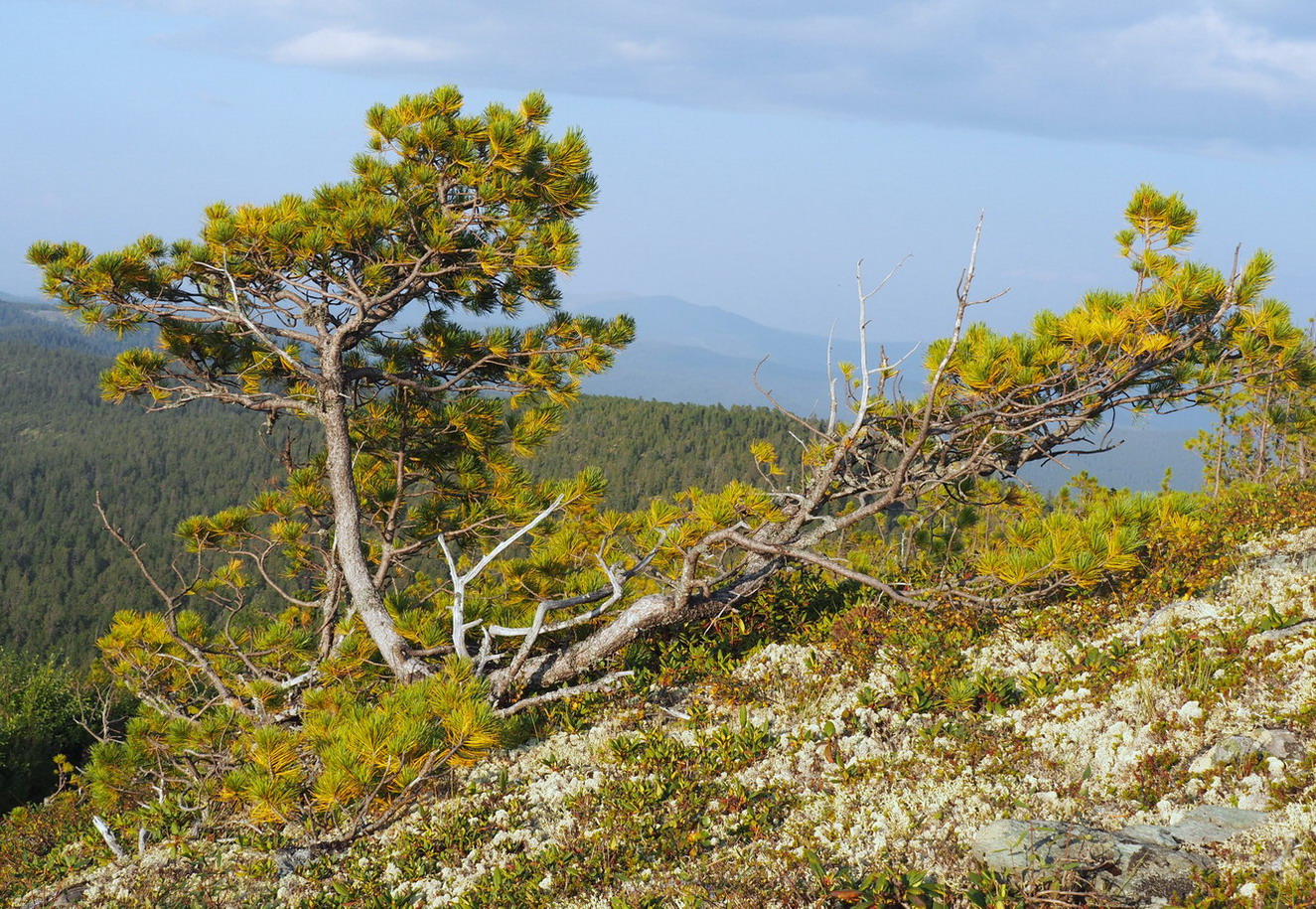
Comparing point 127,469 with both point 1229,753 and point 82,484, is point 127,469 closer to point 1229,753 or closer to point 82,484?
point 82,484

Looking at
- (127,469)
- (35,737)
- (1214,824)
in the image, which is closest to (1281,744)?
(1214,824)

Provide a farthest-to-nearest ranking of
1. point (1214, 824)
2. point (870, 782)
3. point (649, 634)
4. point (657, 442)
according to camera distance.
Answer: point (657, 442)
point (649, 634)
point (870, 782)
point (1214, 824)

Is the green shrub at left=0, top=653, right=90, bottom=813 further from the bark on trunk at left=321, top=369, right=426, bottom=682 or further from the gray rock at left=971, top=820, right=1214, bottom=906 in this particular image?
the gray rock at left=971, top=820, right=1214, bottom=906

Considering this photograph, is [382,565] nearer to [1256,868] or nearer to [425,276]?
[425,276]

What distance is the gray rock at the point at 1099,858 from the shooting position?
9.57 ft

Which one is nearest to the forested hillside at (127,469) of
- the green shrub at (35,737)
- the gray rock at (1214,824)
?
the green shrub at (35,737)

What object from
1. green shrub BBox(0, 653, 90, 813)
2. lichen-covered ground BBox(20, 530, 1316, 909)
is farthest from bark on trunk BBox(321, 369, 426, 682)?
green shrub BBox(0, 653, 90, 813)

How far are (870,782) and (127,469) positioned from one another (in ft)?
510

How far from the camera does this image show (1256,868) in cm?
291

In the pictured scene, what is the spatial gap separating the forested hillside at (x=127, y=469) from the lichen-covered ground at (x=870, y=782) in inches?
2507

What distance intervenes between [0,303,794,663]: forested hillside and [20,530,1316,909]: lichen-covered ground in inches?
2507

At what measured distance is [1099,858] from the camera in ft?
9.99

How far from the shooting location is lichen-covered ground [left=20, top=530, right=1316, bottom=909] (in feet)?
11.4

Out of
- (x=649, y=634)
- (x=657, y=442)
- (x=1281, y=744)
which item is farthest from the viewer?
(x=657, y=442)
